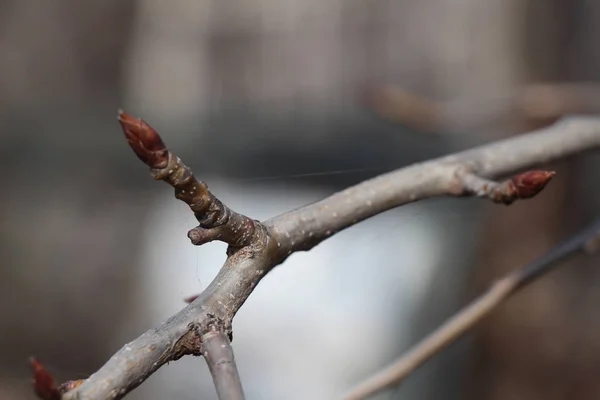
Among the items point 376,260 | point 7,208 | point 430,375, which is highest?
point 7,208

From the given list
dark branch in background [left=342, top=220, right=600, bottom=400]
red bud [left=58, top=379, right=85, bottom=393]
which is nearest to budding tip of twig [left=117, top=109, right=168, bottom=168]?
red bud [left=58, top=379, right=85, bottom=393]

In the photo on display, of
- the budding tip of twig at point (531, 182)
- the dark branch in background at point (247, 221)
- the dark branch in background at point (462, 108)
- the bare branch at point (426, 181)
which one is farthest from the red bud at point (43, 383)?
the dark branch in background at point (462, 108)

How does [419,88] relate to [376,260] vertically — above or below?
above

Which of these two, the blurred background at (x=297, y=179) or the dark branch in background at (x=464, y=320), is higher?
the blurred background at (x=297, y=179)

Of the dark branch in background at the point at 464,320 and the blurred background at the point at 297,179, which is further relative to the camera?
the blurred background at the point at 297,179

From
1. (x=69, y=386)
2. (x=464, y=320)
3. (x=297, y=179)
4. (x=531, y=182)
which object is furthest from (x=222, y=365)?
(x=297, y=179)

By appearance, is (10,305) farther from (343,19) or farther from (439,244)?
(343,19)

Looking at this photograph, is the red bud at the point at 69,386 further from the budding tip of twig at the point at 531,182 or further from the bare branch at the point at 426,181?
the budding tip of twig at the point at 531,182

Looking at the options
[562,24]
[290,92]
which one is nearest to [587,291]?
[562,24]

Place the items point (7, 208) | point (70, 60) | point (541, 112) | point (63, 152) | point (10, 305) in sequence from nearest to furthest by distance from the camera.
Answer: point (541, 112) < point (10, 305) < point (7, 208) < point (63, 152) < point (70, 60)
